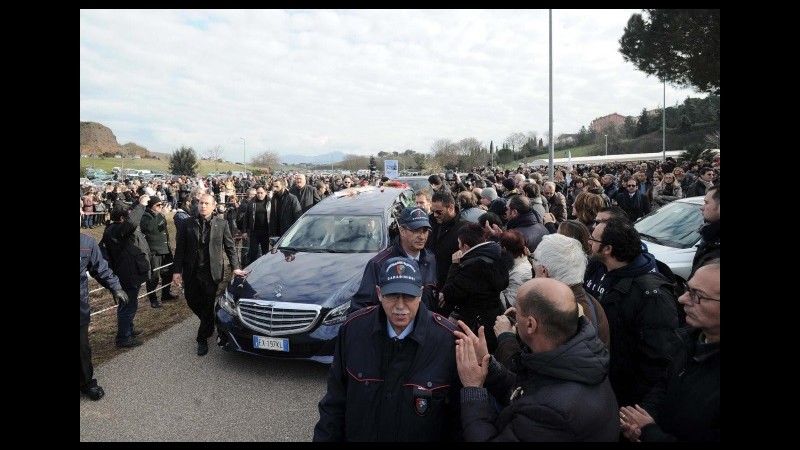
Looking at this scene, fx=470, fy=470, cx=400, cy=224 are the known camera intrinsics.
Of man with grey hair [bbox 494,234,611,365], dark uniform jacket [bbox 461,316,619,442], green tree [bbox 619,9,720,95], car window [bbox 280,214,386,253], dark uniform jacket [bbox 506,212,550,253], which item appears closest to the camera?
dark uniform jacket [bbox 461,316,619,442]

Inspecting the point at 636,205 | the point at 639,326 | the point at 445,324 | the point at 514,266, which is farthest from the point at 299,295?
the point at 636,205

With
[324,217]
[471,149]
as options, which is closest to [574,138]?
[471,149]

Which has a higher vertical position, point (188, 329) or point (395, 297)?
point (395, 297)

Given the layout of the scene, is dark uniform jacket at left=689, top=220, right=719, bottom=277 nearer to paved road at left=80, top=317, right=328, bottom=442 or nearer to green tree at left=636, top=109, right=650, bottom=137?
paved road at left=80, top=317, right=328, bottom=442

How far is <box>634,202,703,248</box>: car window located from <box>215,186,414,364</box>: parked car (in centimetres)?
412

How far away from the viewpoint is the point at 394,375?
7.07ft

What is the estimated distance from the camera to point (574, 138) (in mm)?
102625

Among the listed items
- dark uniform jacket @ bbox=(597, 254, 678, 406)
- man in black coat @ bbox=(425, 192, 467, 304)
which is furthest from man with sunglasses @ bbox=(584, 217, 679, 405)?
man in black coat @ bbox=(425, 192, 467, 304)

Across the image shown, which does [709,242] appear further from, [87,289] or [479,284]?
[87,289]

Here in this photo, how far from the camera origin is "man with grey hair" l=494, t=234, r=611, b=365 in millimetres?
2512

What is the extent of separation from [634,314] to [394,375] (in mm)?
1511
